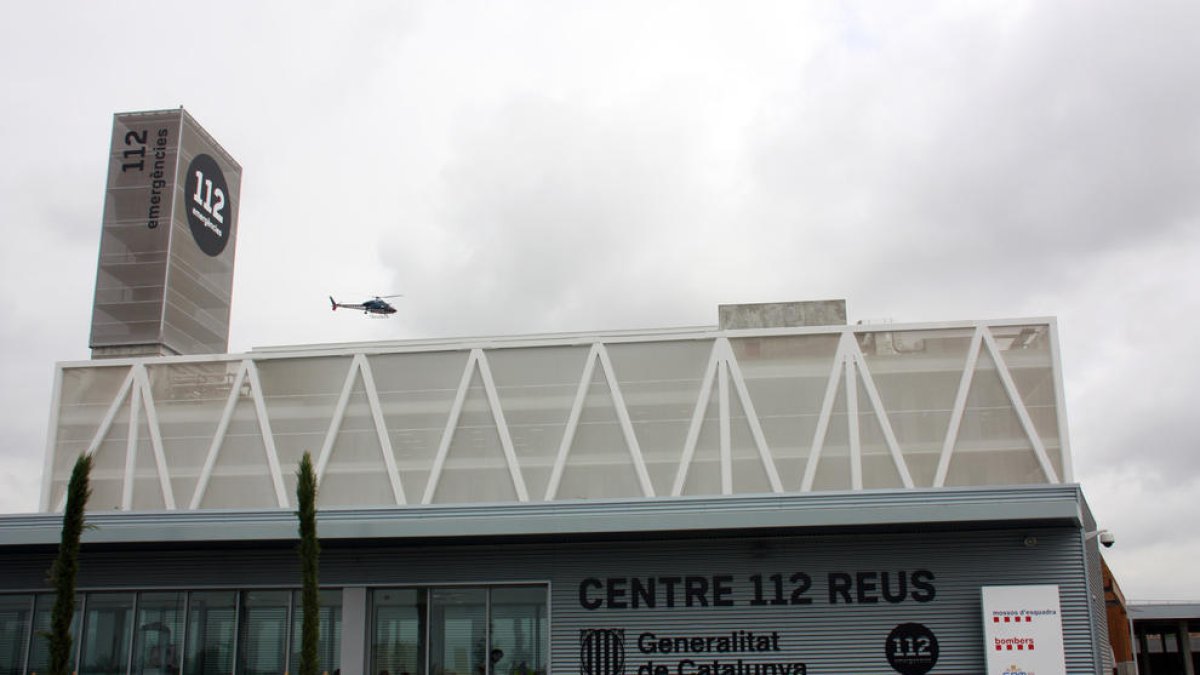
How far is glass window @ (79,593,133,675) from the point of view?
942 inches

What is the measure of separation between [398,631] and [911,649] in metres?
9.66

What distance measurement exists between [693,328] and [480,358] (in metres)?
5.03

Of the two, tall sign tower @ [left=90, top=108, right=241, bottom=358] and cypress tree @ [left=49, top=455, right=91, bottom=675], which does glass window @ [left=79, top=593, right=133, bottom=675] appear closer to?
cypress tree @ [left=49, top=455, right=91, bottom=675]

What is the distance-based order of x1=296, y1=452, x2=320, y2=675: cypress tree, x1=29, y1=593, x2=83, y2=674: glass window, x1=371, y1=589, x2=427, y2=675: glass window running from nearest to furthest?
x1=296, y1=452, x2=320, y2=675: cypress tree
x1=371, y1=589, x2=427, y2=675: glass window
x1=29, y1=593, x2=83, y2=674: glass window

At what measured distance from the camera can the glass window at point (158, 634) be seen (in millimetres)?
23734

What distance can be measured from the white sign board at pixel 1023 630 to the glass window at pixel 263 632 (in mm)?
13285

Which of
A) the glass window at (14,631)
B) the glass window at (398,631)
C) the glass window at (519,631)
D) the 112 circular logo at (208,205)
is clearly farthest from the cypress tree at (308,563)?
the 112 circular logo at (208,205)

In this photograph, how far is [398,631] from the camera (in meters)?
23.1

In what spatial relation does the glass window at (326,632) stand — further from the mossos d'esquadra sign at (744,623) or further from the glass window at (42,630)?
the mossos d'esquadra sign at (744,623)

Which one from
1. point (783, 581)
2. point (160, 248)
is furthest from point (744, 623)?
point (160, 248)

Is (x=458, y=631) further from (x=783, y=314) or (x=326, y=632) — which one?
(x=783, y=314)

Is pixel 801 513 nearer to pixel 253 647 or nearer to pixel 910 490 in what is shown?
pixel 910 490

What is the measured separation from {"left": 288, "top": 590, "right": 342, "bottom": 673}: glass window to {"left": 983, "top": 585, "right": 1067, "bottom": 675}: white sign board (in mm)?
12138

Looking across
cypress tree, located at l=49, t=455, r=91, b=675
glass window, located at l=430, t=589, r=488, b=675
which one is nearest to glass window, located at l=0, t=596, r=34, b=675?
cypress tree, located at l=49, t=455, r=91, b=675
